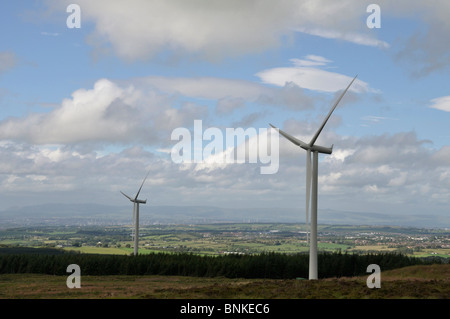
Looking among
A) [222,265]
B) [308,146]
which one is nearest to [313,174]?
[308,146]

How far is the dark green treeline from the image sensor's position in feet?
398

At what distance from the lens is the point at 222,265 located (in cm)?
12469

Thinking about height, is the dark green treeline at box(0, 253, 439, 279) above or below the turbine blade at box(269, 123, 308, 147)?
below

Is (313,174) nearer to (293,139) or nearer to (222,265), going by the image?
(293,139)

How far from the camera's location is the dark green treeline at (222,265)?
398 feet

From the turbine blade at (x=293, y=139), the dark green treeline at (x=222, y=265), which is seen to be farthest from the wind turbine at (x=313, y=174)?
the dark green treeline at (x=222, y=265)

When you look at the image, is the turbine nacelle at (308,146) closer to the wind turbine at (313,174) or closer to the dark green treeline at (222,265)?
the wind turbine at (313,174)

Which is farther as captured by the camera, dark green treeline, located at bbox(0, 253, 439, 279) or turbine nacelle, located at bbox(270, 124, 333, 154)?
dark green treeline, located at bbox(0, 253, 439, 279)

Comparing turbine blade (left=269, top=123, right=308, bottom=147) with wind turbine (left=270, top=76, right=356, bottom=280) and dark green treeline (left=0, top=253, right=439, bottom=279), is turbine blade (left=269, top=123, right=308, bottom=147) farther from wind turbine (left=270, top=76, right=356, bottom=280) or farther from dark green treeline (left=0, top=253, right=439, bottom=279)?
dark green treeline (left=0, top=253, right=439, bottom=279)

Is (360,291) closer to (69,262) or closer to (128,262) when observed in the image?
(128,262)

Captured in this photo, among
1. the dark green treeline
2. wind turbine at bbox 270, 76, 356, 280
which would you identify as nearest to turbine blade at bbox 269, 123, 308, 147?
wind turbine at bbox 270, 76, 356, 280

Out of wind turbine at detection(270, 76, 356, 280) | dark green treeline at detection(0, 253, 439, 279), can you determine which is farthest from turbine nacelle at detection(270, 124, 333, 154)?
dark green treeline at detection(0, 253, 439, 279)
